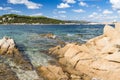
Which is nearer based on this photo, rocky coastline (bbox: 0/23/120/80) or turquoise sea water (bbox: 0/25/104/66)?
rocky coastline (bbox: 0/23/120/80)

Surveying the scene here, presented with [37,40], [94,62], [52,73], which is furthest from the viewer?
[37,40]

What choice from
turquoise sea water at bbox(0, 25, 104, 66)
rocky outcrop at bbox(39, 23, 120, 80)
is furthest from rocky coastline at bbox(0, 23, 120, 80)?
turquoise sea water at bbox(0, 25, 104, 66)

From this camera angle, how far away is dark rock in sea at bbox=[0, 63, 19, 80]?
81.0ft

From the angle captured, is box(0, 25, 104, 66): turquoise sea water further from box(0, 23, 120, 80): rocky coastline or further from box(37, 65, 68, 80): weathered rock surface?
box(37, 65, 68, 80): weathered rock surface

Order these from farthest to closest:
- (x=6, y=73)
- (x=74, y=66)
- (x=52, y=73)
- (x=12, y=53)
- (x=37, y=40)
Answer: (x=37, y=40) < (x=12, y=53) < (x=74, y=66) < (x=6, y=73) < (x=52, y=73)

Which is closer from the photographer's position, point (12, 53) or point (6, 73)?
point (6, 73)

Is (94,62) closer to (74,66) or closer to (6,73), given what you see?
(74,66)

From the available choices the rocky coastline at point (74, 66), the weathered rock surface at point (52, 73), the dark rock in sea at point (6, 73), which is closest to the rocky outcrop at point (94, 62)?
the rocky coastline at point (74, 66)

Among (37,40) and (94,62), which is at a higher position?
(94,62)

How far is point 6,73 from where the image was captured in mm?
26547

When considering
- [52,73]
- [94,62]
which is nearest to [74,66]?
[94,62]

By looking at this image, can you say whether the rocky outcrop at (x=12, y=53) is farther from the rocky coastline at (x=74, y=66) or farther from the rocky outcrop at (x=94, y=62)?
the rocky outcrop at (x=94, y=62)

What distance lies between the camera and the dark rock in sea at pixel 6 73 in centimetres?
2470

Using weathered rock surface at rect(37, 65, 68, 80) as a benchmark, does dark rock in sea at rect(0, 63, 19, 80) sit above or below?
below
